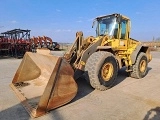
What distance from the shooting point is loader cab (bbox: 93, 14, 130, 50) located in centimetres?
650

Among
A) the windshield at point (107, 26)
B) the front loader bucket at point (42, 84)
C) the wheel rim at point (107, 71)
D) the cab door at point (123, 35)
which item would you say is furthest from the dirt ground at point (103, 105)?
the windshield at point (107, 26)

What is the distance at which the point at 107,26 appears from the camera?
22.0 ft

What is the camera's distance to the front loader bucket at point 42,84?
3791 millimetres

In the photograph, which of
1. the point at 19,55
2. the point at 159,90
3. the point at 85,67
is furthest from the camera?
the point at 19,55

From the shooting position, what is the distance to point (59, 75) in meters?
3.94

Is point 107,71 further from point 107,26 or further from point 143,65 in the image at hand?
point 143,65

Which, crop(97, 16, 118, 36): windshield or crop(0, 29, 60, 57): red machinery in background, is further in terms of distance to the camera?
crop(0, 29, 60, 57): red machinery in background

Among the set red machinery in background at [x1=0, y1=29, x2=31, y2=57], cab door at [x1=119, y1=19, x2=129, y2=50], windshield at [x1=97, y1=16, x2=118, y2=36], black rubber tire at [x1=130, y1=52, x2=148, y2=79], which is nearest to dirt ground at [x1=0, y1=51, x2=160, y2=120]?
black rubber tire at [x1=130, y1=52, x2=148, y2=79]

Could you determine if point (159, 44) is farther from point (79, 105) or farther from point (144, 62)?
point (79, 105)

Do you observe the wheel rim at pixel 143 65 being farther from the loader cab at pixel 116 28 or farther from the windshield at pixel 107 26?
the windshield at pixel 107 26

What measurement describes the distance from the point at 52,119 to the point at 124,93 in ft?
8.00

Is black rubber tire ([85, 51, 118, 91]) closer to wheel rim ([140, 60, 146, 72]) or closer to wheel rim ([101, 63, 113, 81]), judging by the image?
wheel rim ([101, 63, 113, 81])

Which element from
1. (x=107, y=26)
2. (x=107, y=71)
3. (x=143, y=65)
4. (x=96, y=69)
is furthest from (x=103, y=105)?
(x=143, y=65)

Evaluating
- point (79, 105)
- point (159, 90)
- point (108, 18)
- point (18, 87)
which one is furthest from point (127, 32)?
point (18, 87)
